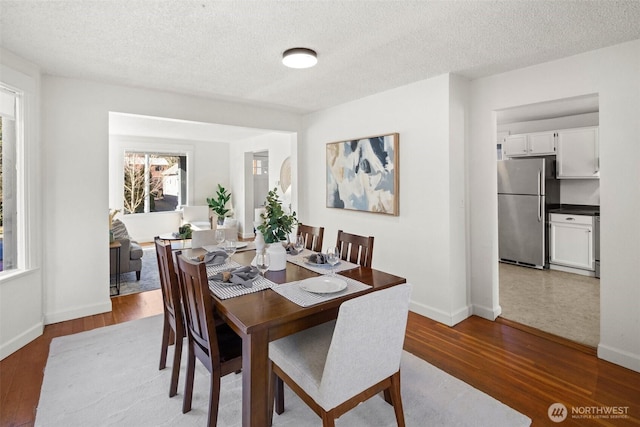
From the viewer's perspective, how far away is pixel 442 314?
3.25 metres

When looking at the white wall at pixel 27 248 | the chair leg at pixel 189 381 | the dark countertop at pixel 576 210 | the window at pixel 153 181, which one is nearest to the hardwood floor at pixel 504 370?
the white wall at pixel 27 248

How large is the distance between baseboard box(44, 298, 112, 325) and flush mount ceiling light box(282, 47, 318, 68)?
3.06 metres

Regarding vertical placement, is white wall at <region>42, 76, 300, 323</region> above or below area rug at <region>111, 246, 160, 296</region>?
above

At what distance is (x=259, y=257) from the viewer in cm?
227

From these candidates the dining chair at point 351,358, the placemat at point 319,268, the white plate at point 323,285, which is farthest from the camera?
the placemat at point 319,268

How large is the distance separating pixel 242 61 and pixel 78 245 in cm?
245

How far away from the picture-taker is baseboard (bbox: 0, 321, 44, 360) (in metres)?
2.60

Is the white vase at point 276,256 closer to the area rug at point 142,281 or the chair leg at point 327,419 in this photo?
the chair leg at point 327,419

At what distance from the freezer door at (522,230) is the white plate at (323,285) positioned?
4.24 metres

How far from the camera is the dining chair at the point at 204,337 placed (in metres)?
1.66

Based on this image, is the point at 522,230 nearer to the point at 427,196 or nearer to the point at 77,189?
the point at 427,196

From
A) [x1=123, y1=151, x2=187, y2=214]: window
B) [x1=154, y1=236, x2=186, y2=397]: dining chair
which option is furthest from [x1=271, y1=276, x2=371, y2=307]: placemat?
[x1=123, y1=151, x2=187, y2=214]: window

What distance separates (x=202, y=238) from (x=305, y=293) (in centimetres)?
161

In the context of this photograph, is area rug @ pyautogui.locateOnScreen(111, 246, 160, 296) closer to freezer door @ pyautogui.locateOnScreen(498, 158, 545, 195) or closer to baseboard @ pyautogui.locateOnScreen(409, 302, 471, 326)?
baseboard @ pyautogui.locateOnScreen(409, 302, 471, 326)
